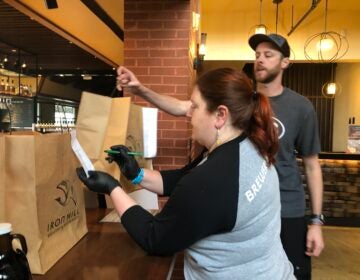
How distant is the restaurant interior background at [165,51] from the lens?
9.43 ft

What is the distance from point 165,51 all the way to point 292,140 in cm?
152

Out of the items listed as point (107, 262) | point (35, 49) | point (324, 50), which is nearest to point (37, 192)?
point (107, 262)

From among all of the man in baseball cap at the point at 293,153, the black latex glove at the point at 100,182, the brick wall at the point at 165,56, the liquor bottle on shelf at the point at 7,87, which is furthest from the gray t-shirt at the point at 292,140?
the liquor bottle on shelf at the point at 7,87

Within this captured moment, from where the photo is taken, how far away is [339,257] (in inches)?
156

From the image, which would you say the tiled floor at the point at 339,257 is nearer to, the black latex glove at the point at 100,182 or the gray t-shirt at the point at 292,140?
the gray t-shirt at the point at 292,140

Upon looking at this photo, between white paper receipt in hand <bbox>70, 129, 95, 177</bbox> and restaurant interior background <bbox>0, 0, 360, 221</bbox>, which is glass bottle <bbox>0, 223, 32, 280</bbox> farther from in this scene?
restaurant interior background <bbox>0, 0, 360, 221</bbox>

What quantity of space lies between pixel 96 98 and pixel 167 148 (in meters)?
1.60

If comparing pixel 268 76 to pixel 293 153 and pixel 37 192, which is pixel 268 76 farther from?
pixel 37 192

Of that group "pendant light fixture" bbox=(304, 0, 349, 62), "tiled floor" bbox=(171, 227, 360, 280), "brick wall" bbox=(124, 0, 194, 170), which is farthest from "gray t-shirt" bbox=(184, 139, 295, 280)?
"pendant light fixture" bbox=(304, 0, 349, 62)

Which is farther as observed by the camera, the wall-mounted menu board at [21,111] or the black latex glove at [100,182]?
the wall-mounted menu board at [21,111]

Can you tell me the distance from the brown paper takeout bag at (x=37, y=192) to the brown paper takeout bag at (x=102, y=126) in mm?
296

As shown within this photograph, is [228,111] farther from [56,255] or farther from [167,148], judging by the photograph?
Answer: [167,148]

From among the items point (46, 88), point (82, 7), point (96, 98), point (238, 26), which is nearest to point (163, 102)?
point (96, 98)

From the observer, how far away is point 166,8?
2844 mm
